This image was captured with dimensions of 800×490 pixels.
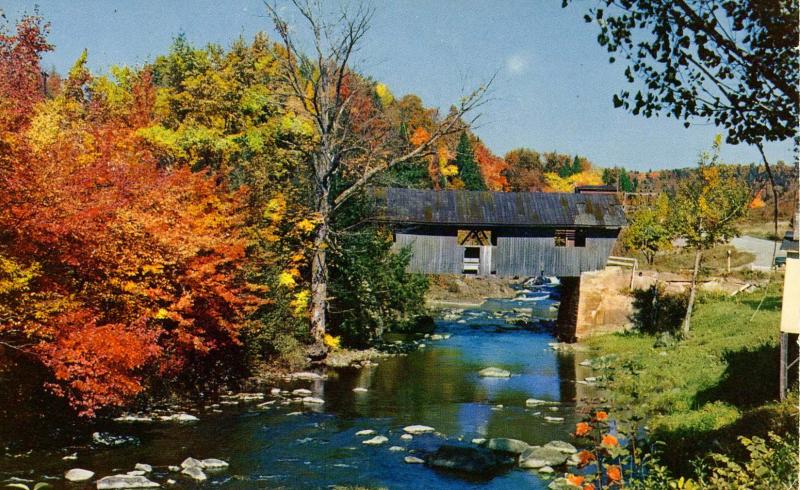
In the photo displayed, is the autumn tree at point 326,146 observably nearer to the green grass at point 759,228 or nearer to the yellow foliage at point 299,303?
the yellow foliage at point 299,303

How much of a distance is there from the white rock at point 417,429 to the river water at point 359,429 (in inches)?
8.9

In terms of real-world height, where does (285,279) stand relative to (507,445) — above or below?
above

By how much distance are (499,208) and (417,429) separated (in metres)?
18.9

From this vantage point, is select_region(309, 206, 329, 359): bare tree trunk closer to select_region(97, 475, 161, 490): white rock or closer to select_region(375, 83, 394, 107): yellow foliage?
select_region(97, 475, 161, 490): white rock

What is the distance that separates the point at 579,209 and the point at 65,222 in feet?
86.0

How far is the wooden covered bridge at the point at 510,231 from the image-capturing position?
108 ft

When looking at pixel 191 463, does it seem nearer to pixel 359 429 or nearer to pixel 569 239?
pixel 359 429

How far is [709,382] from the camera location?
1806cm

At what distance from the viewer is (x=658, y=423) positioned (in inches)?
620

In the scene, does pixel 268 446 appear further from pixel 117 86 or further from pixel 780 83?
pixel 117 86

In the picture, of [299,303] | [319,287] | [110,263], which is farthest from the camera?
[319,287]

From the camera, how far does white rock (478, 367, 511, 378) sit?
2408 centimetres

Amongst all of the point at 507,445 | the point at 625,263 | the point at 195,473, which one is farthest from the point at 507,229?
the point at 195,473

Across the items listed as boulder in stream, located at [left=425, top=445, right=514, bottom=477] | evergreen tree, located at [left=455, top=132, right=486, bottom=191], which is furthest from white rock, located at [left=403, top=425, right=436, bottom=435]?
evergreen tree, located at [left=455, top=132, right=486, bottom=191]
